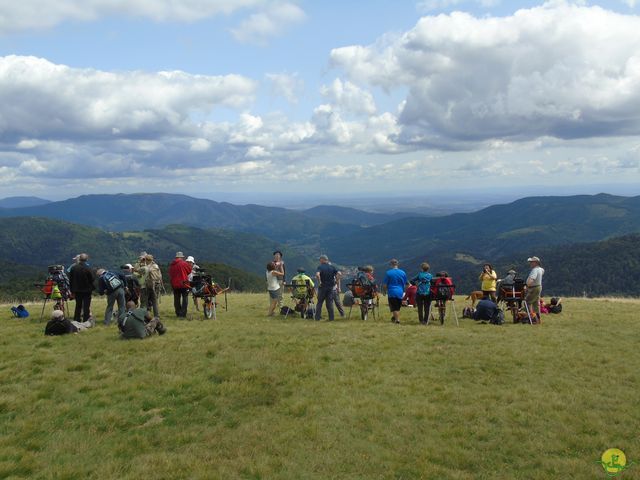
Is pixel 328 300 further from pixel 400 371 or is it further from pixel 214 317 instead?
pixel 400 371

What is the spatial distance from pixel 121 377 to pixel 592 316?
760 inches

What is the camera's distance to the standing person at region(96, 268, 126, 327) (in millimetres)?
17109

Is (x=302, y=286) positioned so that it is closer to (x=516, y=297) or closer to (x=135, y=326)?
(x=135, y=326)

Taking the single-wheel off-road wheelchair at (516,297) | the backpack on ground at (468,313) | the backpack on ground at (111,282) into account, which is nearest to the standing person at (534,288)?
the single-wheel off-road wheelchair at (516,297)

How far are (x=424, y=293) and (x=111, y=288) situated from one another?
1248cm

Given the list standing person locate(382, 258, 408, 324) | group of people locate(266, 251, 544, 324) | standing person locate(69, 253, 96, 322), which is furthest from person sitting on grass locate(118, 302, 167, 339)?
standing person locate(382, 258, 408, 324)

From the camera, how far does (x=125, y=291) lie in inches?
Result: 727

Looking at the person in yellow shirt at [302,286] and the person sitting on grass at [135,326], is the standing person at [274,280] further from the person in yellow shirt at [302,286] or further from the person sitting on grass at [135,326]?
the person sitting on grass at [135,326]

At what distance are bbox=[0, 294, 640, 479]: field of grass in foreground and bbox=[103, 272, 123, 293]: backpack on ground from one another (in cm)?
213

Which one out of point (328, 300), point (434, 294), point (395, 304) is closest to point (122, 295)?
point (328, 300)

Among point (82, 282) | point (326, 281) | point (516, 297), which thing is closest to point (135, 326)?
point (82, 282)

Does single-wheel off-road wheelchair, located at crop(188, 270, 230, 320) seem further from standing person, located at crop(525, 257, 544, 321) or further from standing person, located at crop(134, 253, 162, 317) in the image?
standing person, located at crop(525, 257, 544, 321)

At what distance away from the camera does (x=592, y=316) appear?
65.5ft

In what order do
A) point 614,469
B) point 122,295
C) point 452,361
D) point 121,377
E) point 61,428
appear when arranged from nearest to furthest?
point 614,469 → point 61,428 → point 121,377 → point 452,361 → point 122,295
